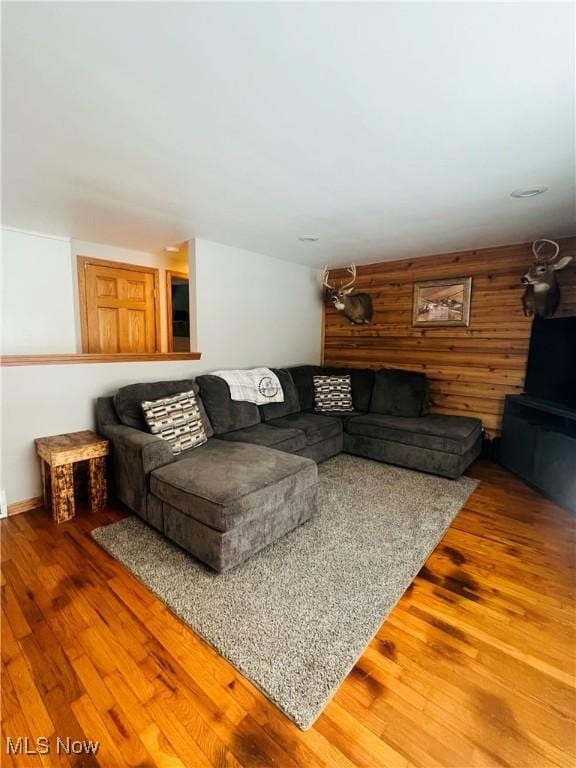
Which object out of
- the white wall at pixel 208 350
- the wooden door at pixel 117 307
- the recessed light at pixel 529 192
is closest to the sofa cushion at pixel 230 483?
the white wall at pixel 208 350

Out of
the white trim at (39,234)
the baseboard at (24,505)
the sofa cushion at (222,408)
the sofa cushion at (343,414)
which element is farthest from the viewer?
the sofa cushion at (343,414)

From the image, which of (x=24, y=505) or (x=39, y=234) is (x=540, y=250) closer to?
Answer: (x=39, y=234)

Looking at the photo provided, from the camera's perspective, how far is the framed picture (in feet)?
12.9

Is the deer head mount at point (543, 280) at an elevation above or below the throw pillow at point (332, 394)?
above

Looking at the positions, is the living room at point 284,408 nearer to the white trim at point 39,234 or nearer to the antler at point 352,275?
the white trim at point 39,234

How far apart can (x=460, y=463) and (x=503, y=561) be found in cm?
121

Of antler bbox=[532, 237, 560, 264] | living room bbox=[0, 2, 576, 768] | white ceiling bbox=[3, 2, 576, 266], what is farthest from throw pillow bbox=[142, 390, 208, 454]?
antler bbox=[532, 237, 560, 264]

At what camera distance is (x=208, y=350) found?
3709 mm

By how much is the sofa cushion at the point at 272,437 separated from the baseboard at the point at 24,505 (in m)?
1.49

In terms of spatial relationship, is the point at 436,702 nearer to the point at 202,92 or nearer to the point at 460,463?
the point at 460,463

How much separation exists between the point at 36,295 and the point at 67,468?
6.96ft

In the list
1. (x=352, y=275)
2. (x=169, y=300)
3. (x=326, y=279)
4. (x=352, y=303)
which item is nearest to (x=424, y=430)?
(x=352, y=303)

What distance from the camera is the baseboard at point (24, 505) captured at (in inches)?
101

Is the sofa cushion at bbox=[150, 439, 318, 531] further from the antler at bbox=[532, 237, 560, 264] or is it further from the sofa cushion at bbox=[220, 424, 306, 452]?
the antler at bbox=[532, 237, 560, 264]
